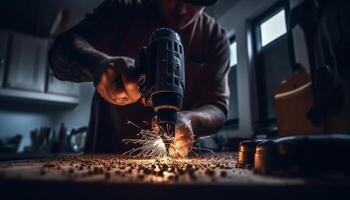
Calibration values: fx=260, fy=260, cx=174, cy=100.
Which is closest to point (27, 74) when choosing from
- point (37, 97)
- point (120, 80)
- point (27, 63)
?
point (27, 63)

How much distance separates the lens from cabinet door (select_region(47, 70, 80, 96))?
11.2 ft

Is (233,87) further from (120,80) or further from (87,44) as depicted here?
(120,80)

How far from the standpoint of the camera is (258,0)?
2.23 meters

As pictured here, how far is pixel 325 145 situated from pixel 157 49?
1.48ft

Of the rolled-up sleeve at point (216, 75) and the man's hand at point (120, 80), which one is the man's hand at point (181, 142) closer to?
the man's hand at point (120, 80)

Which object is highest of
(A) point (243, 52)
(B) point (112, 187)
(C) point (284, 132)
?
(A) point (243, 52)

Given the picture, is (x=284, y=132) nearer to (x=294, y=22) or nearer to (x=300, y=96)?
(x=300, y=96)

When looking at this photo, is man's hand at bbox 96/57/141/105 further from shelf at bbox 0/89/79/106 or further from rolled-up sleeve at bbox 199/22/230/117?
shelf at bbox 0/89/79/106

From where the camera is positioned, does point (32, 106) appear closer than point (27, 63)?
No

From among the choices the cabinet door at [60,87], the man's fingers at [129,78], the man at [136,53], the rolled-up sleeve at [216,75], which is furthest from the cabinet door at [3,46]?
the man's fingers at [129,78]

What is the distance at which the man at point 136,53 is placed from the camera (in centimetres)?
102

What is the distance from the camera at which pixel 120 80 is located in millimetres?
749

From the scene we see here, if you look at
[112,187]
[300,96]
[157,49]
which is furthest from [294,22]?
[112,187]

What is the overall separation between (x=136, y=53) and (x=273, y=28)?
1.52 m
